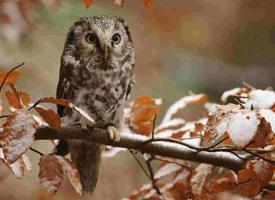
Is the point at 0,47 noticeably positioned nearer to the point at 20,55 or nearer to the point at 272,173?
the point at 20,55

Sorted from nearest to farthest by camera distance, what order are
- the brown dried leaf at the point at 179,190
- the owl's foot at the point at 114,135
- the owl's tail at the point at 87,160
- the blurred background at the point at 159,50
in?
the owl's foot at the point at 114,135, the brown dried leaf at the point at 179,190, the owl's tail at the point at 87,160, the blurred background at the point at 159,50

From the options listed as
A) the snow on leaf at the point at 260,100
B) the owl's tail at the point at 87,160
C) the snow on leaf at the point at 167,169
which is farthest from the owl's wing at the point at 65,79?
the snow on leaf at the point at 260,100

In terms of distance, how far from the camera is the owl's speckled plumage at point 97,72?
1.86 m

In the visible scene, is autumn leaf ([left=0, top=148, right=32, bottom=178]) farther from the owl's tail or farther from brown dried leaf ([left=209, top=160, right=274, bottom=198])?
the owl's tail

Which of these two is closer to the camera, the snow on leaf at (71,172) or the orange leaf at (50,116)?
the orange leaf at (50,116)

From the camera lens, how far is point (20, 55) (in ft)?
10.6

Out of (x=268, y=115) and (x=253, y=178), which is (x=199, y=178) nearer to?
(x=253, y=178)

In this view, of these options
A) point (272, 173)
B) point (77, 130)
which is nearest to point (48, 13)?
point (77, 130)

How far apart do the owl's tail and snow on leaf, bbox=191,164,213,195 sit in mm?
446

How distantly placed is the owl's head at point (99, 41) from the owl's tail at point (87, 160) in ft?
0.88

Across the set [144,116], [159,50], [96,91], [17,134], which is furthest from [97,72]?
[159,50]

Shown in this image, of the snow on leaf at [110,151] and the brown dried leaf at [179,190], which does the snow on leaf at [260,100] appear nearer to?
the brown dried leaf at [179,190]

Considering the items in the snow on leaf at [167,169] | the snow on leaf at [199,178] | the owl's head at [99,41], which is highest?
the owl's head at [99,41]

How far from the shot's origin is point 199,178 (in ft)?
5.34
